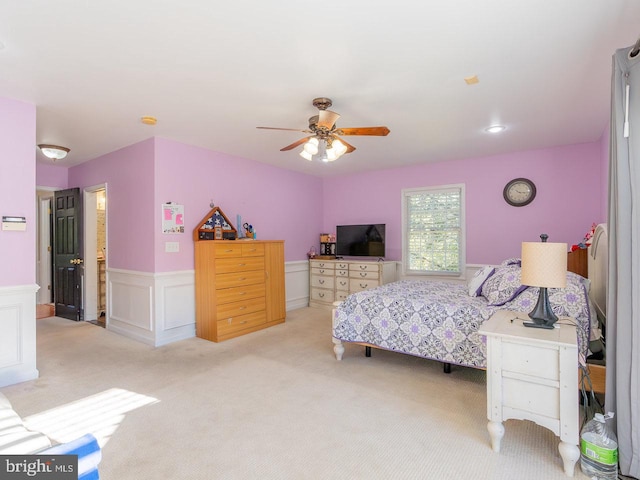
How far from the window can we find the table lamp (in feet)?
10.8

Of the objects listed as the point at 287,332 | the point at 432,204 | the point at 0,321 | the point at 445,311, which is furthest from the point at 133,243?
the point at 432,204

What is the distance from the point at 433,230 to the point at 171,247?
3918 mm

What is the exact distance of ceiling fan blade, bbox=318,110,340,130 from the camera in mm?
2781

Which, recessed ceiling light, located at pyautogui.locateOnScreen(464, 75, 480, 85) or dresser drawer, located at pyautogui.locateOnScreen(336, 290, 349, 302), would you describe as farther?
dresser drawer, located at pyautogui.locateOnScreen(336, 290, 349, 302)

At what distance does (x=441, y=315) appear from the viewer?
9.72 ft

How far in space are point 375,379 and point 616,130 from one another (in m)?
2.44

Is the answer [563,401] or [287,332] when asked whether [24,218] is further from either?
[563,401]

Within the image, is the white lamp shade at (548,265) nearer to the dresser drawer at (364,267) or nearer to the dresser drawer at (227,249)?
the dresser drawer at (227,249)

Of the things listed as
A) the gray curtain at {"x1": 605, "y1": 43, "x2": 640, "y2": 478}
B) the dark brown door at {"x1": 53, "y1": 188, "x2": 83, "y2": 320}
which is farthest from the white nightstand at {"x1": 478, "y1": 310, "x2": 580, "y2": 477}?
the dark brown door at {"x1": 53, "y1": 188, "x2": 83, "y2": 320}

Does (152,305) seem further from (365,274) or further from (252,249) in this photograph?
(365,274)

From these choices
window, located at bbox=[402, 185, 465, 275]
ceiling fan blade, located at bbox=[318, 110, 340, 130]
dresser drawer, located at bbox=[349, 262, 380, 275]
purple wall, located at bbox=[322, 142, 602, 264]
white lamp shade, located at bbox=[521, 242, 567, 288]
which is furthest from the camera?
dresser drawer, located at bbox=[349, 262, 380, 275]

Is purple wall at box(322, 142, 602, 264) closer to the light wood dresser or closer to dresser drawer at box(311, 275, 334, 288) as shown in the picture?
dresser drawer at box(311, 275, 334, 288)

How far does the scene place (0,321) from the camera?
2900mm

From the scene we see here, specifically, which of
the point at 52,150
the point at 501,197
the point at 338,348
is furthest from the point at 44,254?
the point at 501,197
